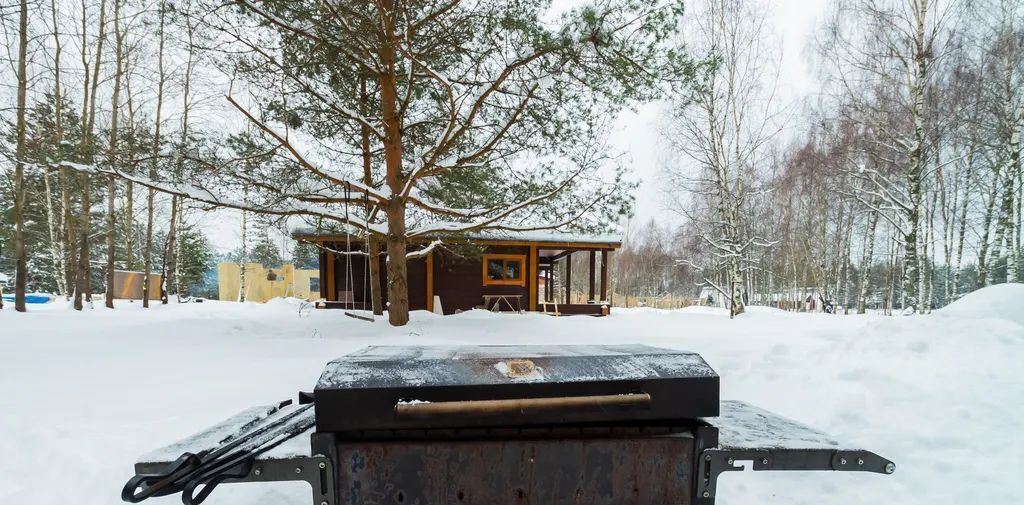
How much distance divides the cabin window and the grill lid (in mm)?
13494

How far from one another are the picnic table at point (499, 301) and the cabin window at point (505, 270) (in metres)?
0.49

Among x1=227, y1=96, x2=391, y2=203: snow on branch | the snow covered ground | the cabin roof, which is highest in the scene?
x1=227, y1=96, x2=391, y2=203: snow on branch

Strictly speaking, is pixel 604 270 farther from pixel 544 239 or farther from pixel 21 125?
pixel 21 125

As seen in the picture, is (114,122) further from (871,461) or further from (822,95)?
(822,95)

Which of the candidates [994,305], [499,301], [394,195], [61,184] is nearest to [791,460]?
[994,305]

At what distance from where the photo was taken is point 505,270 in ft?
49.4

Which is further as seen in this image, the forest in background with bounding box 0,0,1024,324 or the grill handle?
the forest in background with bounding box 0,0,1024,324

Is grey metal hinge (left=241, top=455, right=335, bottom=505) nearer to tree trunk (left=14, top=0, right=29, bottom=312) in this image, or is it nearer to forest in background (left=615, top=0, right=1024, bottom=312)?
forest in background (left=615, top=0, right=1024, bottom=312)

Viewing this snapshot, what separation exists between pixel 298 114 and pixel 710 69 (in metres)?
6.48

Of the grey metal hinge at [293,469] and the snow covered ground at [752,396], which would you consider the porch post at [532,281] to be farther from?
the grey metal hinge at [293,469]

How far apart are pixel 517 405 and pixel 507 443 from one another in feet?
A: 0.50

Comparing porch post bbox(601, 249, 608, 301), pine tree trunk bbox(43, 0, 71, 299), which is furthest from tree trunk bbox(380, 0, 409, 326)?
porch post bbox(601, 249, 608, 301)

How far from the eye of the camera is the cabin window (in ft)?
48.9

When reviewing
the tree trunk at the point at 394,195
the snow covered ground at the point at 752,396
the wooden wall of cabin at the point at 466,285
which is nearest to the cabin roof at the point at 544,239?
the wooden wall of cabin at the point at 466,285
